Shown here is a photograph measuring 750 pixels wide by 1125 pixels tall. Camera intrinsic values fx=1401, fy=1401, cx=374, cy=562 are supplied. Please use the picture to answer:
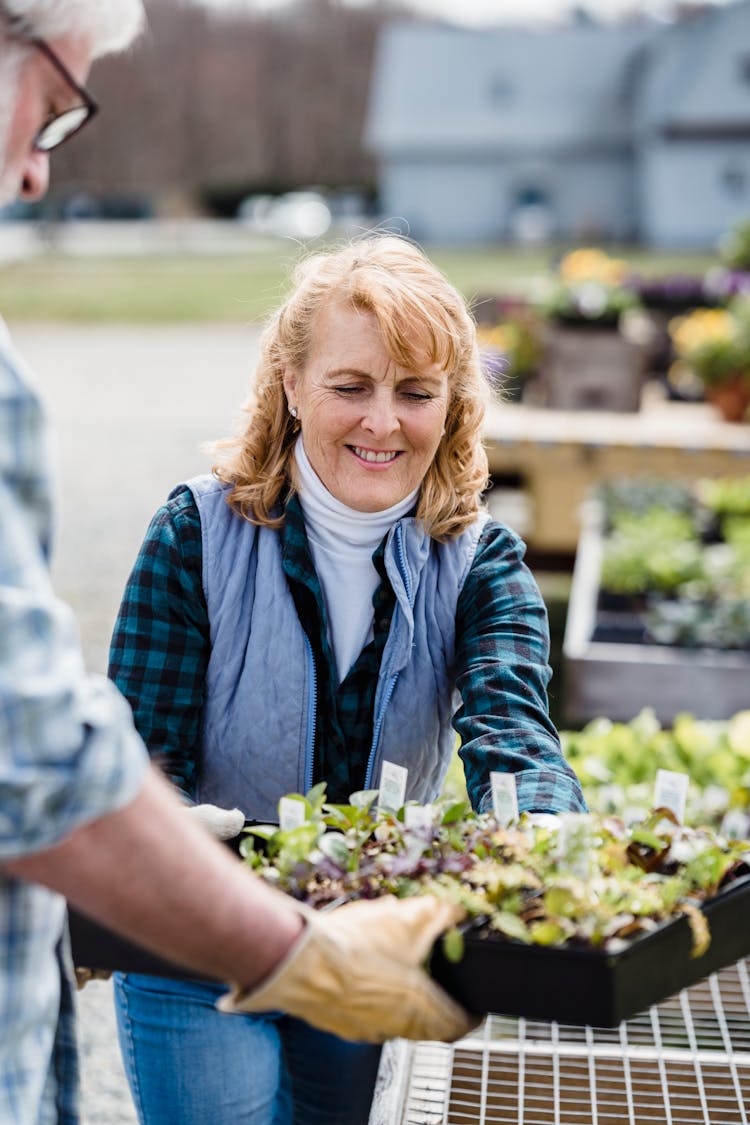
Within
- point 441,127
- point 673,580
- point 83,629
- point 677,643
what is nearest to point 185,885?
point 677,643

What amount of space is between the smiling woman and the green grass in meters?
14.5

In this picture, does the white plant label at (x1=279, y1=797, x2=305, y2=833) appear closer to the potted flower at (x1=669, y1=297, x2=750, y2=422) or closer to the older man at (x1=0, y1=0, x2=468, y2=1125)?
the older man at (x1=0, y1=0, x2=468, y2=1125)

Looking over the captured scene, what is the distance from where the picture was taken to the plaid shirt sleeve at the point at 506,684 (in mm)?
1708

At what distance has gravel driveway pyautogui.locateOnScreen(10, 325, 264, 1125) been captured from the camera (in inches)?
125

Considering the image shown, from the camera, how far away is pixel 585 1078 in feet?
7.60

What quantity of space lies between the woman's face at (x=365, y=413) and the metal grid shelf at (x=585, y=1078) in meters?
0.92

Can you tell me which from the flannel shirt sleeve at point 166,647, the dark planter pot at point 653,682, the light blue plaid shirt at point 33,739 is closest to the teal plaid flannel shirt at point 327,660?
the flannel shirt sleeve at point 166,647

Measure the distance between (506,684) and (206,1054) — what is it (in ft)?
1.92

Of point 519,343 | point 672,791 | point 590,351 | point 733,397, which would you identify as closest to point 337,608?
point 672,791

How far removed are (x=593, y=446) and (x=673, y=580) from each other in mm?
1368

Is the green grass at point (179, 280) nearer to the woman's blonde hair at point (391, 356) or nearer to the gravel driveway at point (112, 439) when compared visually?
the gravel driveway at point (112, 439)

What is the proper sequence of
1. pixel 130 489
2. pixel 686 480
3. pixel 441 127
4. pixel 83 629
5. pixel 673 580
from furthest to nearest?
1. pixel 441 127
2. pixel 130 489
3. pixel 686 480
4. pixel 83 629
5. pixel 673 580

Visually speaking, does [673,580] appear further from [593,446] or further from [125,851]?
[125,851]

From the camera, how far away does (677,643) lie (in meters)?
4.53
